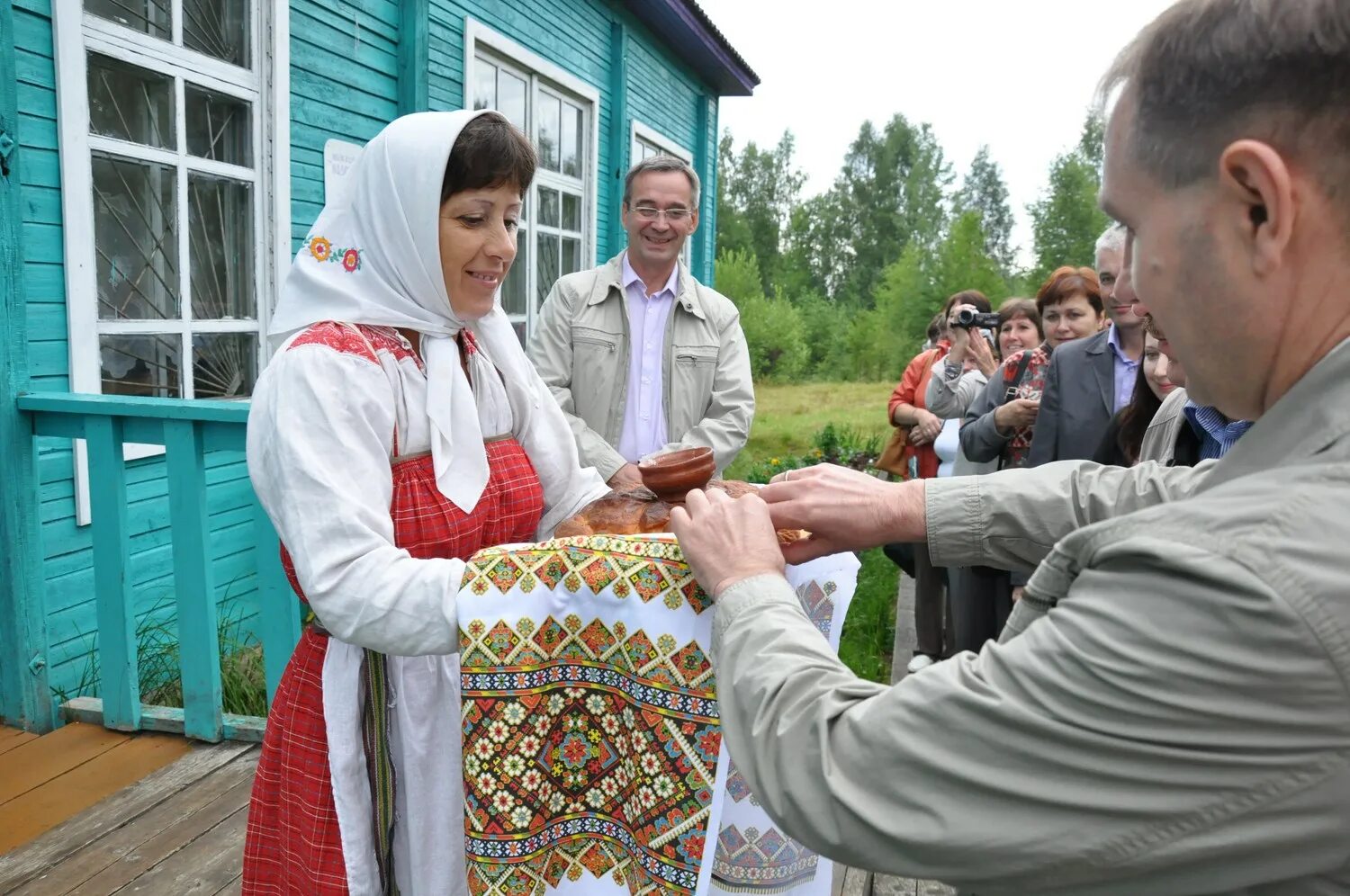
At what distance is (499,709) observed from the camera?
1.55 metres

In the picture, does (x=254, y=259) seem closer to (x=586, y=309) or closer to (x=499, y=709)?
(x=586, y=309)

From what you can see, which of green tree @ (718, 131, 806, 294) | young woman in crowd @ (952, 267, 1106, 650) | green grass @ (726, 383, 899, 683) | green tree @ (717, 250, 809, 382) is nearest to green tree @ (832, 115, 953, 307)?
green tree @ (718, 131, 806, 294)

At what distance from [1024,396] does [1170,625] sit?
346 cm

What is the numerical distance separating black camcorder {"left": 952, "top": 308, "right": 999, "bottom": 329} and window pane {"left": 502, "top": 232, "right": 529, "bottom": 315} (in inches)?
143

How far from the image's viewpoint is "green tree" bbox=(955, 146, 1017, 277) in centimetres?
6338

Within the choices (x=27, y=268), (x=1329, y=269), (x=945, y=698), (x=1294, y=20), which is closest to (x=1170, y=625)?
(x=945, y=698)

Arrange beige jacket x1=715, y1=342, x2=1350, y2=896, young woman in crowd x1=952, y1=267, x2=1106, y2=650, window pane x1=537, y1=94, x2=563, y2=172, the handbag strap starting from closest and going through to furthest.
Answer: beige jacket x1=715, y1=342, x2=1350, y2=896 < young woman in crowd x1=952, y1=267, x2=1106, y2=650 < the handbag strap < window pane x1=537, y1=94, x2=563, y2=172

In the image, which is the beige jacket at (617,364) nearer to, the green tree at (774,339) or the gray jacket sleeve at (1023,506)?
the gray jacket sleeve at (1023,506)

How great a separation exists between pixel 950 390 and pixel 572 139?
4.54 m

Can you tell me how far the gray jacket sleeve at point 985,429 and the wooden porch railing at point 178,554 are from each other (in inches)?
107

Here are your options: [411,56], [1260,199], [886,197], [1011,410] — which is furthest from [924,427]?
[886,197]

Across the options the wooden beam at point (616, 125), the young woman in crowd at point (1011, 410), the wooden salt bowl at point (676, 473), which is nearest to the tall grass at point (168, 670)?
the wooden salt bowl at point (676, 473)

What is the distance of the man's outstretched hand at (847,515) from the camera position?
158 centimetres

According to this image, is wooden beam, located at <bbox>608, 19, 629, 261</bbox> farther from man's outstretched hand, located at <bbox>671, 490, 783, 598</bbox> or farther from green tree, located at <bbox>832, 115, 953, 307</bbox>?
green tree, located at <bbox>832, 115, 953, 307</bbox>
